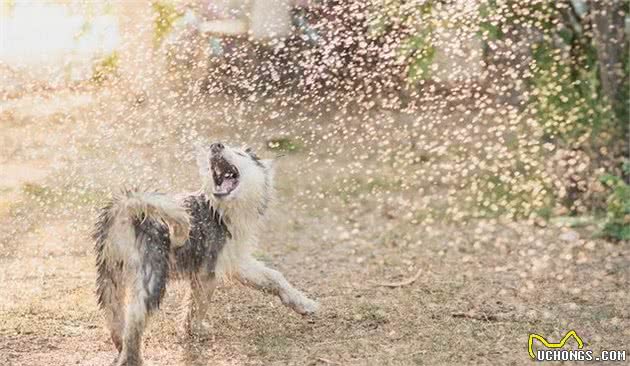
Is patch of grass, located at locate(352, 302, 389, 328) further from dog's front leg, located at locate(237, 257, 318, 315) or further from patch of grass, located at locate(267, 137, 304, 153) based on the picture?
patch of grass, located at locate(267, 137, 304, 153)

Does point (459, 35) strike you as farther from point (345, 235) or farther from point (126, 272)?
point (126, 272)

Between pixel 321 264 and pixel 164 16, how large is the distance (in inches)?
158

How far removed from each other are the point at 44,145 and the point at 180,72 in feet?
6.69

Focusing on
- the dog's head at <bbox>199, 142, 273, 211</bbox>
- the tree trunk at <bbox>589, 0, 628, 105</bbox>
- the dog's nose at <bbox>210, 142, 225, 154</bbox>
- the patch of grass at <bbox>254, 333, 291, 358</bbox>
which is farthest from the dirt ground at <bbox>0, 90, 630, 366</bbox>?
the tree trunk at <bbox>589, 0, 628, 105</bbox>

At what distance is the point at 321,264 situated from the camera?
6863 mm

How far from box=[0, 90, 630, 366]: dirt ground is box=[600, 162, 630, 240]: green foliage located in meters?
0.16

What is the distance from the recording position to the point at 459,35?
9.76 metres

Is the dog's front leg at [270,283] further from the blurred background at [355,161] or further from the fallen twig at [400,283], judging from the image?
the fallen twig at [400,283]

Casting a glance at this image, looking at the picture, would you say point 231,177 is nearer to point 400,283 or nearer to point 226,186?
point 226,186

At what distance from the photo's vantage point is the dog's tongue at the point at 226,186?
496cm

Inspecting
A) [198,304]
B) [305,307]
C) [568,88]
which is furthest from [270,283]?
[568,88]

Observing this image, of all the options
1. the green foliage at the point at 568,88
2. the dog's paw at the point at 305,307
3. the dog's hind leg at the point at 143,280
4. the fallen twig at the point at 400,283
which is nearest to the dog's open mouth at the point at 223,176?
the dog's hind leg at the point at 143,280

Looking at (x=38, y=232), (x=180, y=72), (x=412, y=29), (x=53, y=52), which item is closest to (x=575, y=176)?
(x=412, y=29)

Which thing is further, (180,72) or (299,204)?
(180,72)
